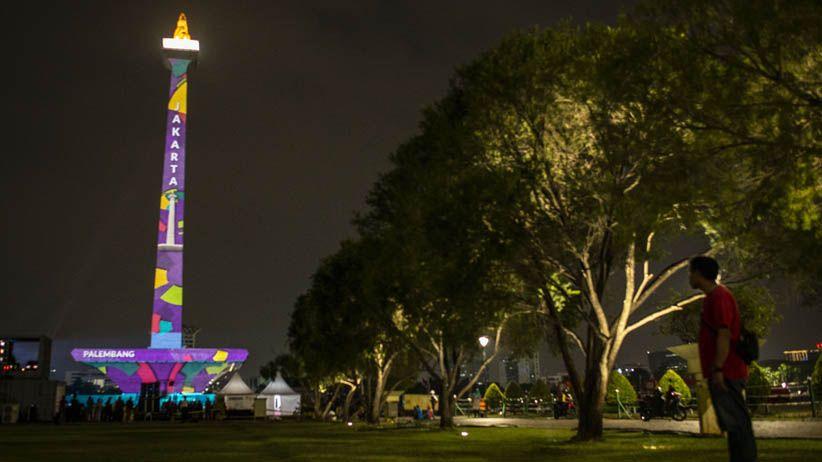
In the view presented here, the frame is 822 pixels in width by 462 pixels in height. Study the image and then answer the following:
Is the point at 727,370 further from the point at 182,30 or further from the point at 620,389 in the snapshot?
the point at 182,30

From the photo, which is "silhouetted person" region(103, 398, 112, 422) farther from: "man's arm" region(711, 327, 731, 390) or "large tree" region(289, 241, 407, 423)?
"man's arm" region(711, 327, 731, 390)

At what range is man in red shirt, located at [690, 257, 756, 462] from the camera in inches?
246

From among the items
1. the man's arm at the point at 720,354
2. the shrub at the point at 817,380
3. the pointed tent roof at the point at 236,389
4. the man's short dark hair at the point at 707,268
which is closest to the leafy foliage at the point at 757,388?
the shrub at the point at 817,380

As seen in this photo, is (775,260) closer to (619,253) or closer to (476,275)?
(619,253)

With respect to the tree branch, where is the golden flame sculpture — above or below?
above

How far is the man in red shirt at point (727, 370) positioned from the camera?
624 cm

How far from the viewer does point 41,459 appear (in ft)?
48.9

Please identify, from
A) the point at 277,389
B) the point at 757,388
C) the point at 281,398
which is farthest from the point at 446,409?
the point at 281,398

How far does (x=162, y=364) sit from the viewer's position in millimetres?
102562

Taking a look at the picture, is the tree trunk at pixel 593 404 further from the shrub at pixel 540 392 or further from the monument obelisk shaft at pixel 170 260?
the monument obelisk shaft at pixel 170 260

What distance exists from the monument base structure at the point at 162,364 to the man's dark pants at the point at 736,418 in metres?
97.4

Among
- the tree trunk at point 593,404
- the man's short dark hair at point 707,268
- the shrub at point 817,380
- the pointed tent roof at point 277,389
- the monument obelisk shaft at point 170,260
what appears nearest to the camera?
the man's short dark hair at point 707,268

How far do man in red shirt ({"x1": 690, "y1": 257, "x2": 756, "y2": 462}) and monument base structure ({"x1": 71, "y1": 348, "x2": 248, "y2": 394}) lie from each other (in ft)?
319

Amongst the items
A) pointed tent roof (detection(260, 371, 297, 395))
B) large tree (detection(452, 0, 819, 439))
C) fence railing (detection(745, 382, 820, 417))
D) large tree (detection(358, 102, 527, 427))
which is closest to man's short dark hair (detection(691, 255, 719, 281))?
large tree (detection(452, 0, 819, 439))
